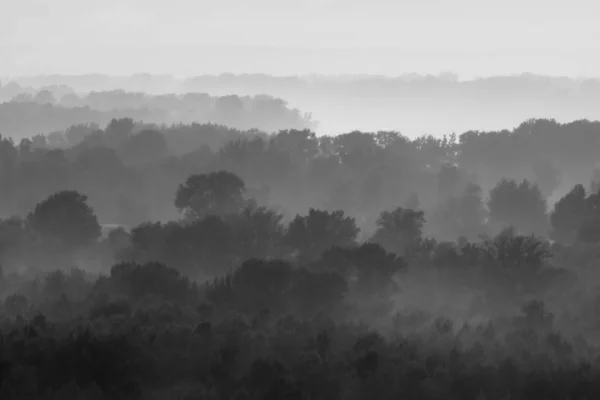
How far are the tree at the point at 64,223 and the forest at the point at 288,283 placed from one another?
0.45 ft

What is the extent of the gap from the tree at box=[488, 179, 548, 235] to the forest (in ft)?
0.73

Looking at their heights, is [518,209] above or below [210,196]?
below

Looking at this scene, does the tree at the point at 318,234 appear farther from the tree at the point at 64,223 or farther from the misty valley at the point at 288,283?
the tree at the point at 64,223

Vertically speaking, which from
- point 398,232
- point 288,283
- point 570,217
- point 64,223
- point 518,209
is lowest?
point 288,283

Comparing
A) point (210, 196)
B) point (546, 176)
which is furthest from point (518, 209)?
point (210, 196)

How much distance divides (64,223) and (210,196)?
45.7 feet

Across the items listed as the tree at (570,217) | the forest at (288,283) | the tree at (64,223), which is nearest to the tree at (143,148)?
the forest at (288,283)

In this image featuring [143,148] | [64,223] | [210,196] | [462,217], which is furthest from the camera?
[143,148]

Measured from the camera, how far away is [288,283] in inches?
2314

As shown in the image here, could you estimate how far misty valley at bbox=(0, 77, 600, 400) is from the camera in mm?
43000

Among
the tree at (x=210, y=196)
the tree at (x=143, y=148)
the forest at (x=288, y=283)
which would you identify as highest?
the tree at (x=143, y=148)

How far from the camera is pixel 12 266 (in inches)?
2788

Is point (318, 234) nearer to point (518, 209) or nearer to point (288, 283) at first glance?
point (288, 283)

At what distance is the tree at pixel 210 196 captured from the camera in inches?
3140
